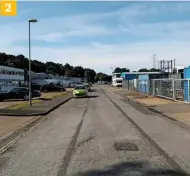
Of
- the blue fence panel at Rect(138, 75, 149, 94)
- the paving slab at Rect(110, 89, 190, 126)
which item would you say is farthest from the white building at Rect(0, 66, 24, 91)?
the paving slab at Rect(110, 89, 190, 126)

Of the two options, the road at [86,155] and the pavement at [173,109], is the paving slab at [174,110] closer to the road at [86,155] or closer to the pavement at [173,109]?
the pavement at [173,109]

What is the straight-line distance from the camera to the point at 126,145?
11570mm

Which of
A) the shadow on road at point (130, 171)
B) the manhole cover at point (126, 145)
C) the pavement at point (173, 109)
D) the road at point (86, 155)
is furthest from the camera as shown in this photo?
the pavement at point (173, 109)

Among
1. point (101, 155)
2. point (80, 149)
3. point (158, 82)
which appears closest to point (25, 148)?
point (80, 149)

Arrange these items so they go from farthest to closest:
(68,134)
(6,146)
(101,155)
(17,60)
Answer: (17,60), (68,134), (6,146), (101,155)

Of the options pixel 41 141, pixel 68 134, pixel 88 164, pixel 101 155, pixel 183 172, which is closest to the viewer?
pixel 183 172

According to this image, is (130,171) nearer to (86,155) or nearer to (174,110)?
(86,155)

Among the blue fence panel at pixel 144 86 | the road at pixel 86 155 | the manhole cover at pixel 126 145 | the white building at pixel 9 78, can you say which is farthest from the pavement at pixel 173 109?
the white building at pixel 9 78

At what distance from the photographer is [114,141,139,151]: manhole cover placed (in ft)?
36.2

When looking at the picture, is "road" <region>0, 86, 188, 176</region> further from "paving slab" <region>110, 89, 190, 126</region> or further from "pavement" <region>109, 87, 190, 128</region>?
"pavement" <region>109, 87, 190, 128</region>

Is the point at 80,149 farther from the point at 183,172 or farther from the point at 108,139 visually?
the point at 183,172

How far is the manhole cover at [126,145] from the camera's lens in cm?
1104

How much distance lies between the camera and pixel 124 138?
13055mm

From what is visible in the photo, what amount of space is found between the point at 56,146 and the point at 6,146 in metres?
1.52
